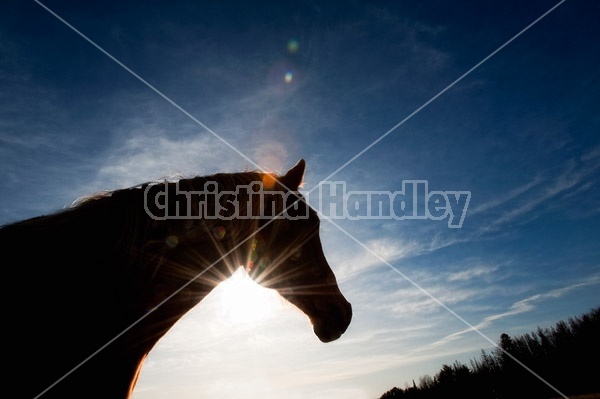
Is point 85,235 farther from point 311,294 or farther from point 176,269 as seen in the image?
point 311,294

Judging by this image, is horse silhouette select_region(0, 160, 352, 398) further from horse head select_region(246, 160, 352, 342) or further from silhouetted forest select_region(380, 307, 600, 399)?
silhouetted forest select_region(380, 307, 600, 399)

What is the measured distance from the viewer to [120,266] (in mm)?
1711

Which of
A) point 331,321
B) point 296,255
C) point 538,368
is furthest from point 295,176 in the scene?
point 538,368

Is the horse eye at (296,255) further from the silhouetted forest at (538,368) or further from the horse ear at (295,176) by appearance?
the silhouetted forest at (538,368)

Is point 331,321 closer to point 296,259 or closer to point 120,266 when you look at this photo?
point 296,259

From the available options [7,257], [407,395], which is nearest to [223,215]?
[7,257]

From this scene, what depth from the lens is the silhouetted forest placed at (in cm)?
1238

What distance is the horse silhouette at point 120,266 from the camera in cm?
144

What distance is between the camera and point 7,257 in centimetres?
146

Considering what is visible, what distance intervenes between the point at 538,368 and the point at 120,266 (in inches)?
741

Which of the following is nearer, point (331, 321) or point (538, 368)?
point (331, 321)

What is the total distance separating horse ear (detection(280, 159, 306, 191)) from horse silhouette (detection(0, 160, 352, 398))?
0.14 meters

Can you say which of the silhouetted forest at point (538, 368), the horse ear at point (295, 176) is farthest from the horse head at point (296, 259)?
the silhouetted forest at point (538, 368)

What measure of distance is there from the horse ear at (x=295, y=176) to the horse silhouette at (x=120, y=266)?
14cm
